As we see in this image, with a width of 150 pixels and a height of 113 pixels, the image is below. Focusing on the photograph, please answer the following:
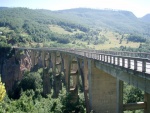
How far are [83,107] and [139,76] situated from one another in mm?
19272

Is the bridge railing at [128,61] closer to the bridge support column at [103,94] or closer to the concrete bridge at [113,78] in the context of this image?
the concrete bridge at [113,78]

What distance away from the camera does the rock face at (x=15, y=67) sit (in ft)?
311

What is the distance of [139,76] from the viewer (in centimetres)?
1867

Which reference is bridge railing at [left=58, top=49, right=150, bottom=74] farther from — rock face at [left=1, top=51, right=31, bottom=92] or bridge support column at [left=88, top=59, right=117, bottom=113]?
rock face at [left=1, top=51, right=31, bottom=92]

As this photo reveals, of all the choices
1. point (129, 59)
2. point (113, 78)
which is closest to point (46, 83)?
point (113, 78)

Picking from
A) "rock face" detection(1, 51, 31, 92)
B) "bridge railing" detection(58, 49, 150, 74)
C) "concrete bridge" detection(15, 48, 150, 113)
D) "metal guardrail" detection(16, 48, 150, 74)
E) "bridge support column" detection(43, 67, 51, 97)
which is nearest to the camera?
"bridge railing" detection(58, 49, 150, 74)

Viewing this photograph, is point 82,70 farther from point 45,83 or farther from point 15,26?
point 15,26

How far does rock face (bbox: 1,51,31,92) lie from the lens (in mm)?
94875

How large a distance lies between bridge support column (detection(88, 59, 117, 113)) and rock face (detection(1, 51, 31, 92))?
63.9 metres

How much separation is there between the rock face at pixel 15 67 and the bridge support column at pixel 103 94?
6386 cm

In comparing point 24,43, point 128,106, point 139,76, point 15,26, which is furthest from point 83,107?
point 15,26

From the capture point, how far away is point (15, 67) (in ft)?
323

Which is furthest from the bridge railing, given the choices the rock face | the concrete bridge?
the rock face

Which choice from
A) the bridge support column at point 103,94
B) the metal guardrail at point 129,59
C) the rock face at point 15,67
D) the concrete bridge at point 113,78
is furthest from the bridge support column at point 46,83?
the bridge support column at point 103,94
